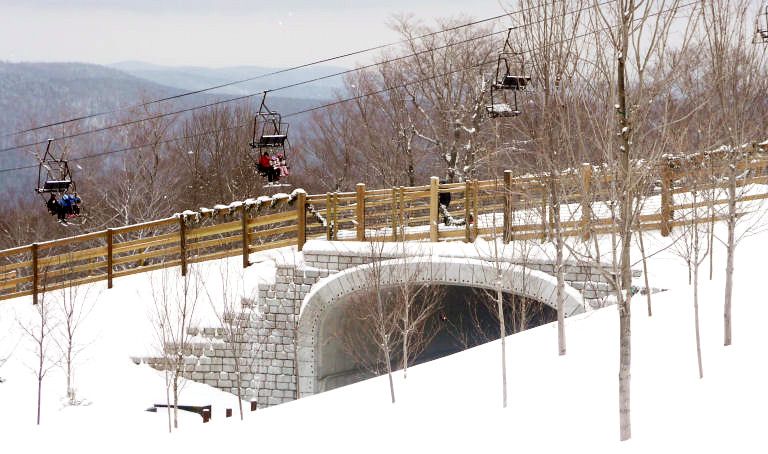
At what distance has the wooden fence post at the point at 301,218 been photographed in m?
17.2

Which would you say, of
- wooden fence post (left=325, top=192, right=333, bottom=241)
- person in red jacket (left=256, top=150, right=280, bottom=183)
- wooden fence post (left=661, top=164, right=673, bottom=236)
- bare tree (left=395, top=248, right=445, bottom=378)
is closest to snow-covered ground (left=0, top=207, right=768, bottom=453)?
wooden fence post (left=661, top=164, right=673, bottom=236)

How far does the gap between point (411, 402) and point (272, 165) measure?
8416mm

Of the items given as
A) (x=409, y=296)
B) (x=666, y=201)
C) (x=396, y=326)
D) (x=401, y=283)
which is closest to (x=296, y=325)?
(x=396, y=326)

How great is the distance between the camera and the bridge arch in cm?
1393

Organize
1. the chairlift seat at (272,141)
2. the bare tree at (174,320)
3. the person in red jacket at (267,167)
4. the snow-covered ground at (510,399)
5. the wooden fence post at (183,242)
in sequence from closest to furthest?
the snow-covered ground at (510,399) < the bare tree at (174,320) < the chairlift seat at (272,141) < the wooden fence post at (183,242) < the person in red jacket at (267,167)

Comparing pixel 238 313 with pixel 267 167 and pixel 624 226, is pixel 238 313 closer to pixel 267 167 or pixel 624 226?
pixel 267 167

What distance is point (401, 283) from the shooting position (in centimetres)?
1399

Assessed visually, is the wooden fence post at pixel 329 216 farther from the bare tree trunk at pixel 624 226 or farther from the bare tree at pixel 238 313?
the bare tree trunk at pixel 624 226

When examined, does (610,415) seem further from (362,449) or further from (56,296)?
(56,296)

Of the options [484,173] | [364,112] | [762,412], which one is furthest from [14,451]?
[364,112]

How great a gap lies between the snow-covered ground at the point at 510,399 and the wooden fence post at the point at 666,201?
0.32 m

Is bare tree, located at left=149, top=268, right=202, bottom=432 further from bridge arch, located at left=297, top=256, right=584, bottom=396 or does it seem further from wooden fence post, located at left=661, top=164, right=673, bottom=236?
wooden fence post, located at left=661, top=164, right=673, bottom=236

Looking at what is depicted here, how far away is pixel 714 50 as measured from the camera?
9898 millimetres

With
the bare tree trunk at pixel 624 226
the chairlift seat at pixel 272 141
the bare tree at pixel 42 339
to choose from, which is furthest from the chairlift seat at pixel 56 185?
the bare tree trunk at pixel 624 226
